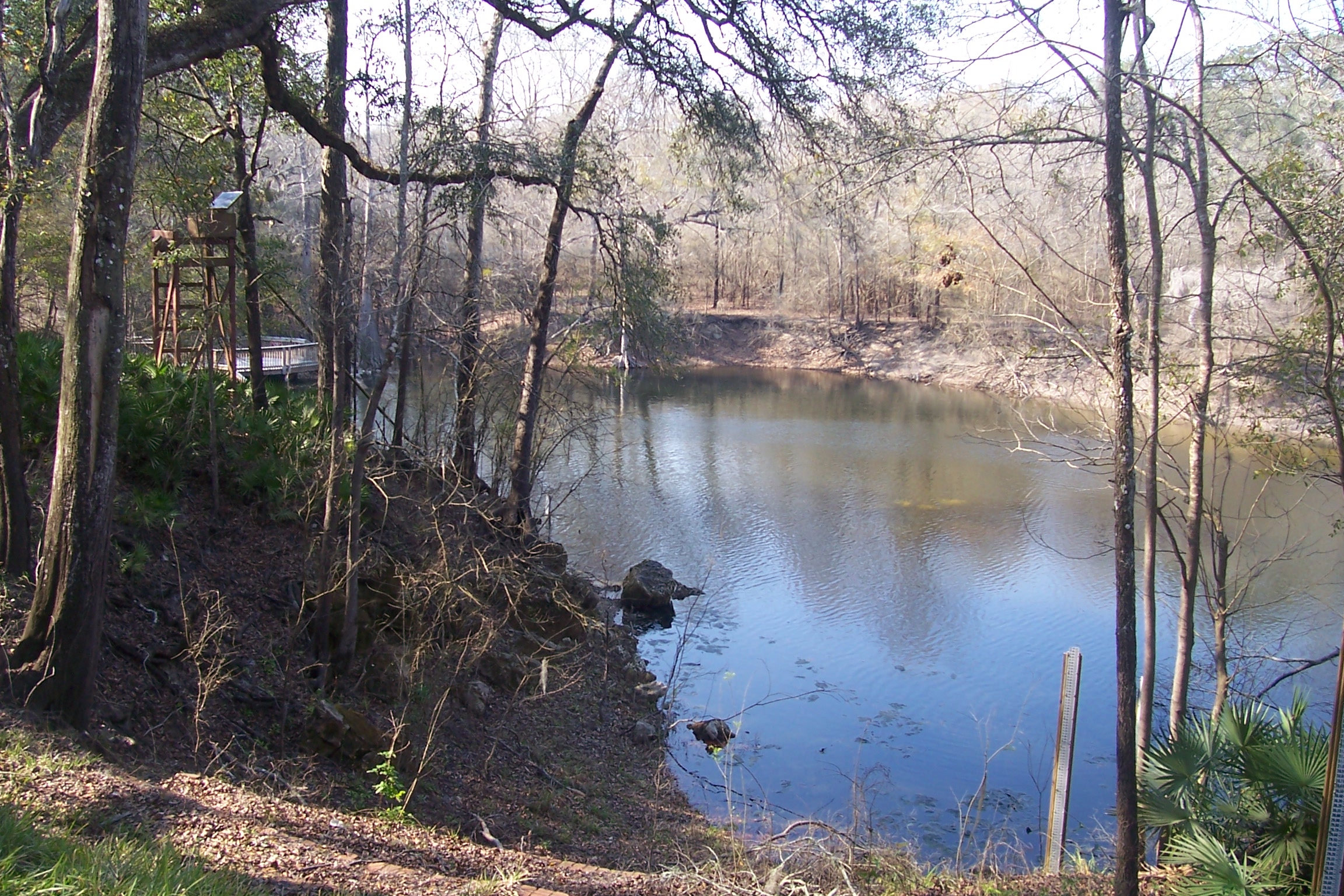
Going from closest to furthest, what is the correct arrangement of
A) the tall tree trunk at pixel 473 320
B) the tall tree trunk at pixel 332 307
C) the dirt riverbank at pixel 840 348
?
the tall tree trunk at pixel 332 307 < the tall tree trunk at pixel 473 320 < the dirt riverbank at pixel 840 348

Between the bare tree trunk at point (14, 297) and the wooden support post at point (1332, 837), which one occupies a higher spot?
the bare tree trunk at point (14, 297)

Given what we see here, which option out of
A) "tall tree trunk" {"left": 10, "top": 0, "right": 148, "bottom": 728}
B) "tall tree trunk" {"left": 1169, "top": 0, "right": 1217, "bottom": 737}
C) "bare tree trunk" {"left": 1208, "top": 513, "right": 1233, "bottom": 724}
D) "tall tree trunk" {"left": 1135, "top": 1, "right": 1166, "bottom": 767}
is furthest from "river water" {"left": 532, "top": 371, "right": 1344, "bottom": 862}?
"tall tree trunk" {"left": 10, "top": 0, "right": 148, "bottom": 728}

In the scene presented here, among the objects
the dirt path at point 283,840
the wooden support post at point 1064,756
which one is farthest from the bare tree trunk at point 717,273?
the dirt path at point 283,840

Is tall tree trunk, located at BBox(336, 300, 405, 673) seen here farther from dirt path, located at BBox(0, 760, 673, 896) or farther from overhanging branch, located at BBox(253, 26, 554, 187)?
dirt path, located at BBox(0, 760, 673, 896)

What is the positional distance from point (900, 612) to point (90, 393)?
38.5 feet

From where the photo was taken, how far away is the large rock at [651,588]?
1429 centimetres

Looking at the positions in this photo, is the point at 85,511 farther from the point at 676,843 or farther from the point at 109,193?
the point at 676,843

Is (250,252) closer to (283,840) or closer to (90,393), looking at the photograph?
(90,393)

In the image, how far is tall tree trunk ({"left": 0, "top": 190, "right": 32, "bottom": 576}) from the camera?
228 inches

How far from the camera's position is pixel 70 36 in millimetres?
8172

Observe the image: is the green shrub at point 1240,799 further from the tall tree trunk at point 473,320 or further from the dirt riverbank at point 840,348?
the dirt riverbank at point 840,348

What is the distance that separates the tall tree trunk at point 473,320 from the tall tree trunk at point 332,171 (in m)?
1.39

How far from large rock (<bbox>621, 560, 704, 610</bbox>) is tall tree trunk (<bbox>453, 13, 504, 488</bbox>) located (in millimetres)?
2863

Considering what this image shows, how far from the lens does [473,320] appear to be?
37.1ft
